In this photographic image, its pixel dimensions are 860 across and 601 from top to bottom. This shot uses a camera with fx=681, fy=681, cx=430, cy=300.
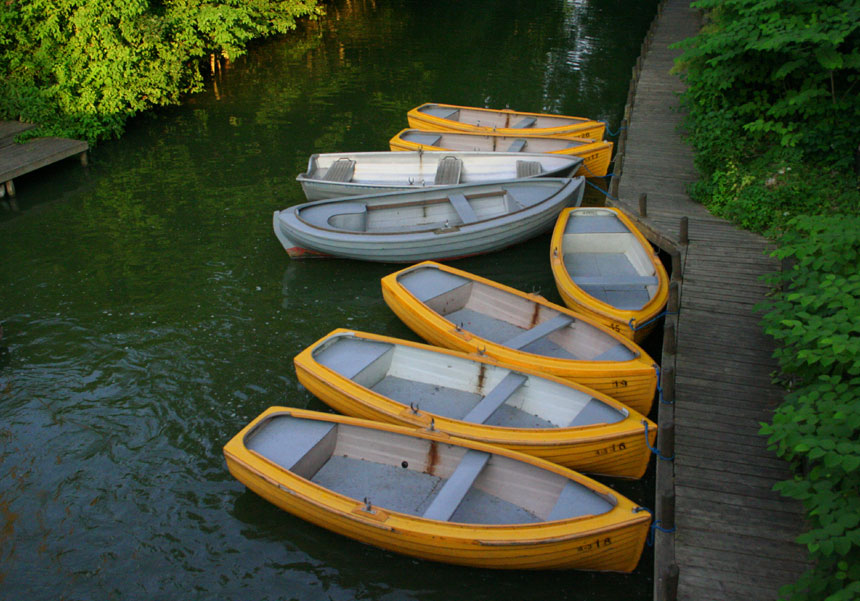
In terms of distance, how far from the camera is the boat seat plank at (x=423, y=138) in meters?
18.2

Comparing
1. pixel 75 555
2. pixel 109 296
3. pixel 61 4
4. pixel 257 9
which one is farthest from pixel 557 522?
pixel 257 9

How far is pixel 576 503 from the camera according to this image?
784cm

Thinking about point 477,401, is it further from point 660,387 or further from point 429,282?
point 429,282

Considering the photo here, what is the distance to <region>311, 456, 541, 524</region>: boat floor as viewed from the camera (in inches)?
326

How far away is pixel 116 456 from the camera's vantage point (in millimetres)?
9836

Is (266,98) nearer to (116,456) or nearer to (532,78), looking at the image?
(532,78)

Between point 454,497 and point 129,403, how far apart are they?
5836 millimetres

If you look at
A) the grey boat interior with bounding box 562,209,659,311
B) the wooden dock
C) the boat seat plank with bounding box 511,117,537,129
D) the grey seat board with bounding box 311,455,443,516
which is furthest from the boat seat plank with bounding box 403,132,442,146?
the grey seat board with bounding box 311,455,443,516

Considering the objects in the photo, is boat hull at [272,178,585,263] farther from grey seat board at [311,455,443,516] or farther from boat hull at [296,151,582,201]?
grey seat board at [311,455,443,516]

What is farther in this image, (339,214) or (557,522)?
(339,214)

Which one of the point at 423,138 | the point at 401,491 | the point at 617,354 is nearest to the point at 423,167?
the point at 423,138

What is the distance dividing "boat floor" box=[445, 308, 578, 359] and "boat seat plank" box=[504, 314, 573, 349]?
0.17 meters

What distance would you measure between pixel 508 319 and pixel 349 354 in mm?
2979

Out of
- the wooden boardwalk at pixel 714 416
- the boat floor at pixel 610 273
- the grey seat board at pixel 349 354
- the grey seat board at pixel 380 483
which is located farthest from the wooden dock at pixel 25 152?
the wooden boardwalk at pixel 714 416
